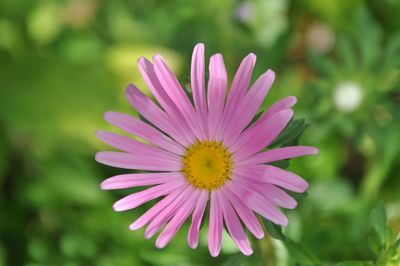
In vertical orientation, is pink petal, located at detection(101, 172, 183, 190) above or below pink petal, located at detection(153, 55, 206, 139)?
below

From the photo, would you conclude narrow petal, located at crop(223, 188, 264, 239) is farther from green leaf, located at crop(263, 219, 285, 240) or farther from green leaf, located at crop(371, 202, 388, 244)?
green leaf, located at crop(371, 202, 388, 244)

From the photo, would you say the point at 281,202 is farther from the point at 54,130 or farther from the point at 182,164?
the point at 54,130

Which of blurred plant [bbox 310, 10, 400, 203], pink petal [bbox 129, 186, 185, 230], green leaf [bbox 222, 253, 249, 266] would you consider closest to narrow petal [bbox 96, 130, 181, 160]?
pink petal [bbox 129, 186, 185, 230]

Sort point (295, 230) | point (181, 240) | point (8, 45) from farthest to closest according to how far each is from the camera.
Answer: point (8, 45) → point (181, 240) → point (295, 230)

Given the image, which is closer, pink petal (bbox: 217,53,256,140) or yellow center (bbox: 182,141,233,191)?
pink petal (bbox: 217,53,256,140)

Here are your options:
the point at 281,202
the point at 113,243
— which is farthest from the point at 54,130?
the point at 281,202

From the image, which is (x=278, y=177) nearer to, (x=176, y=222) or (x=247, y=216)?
(x=247, y=216)
